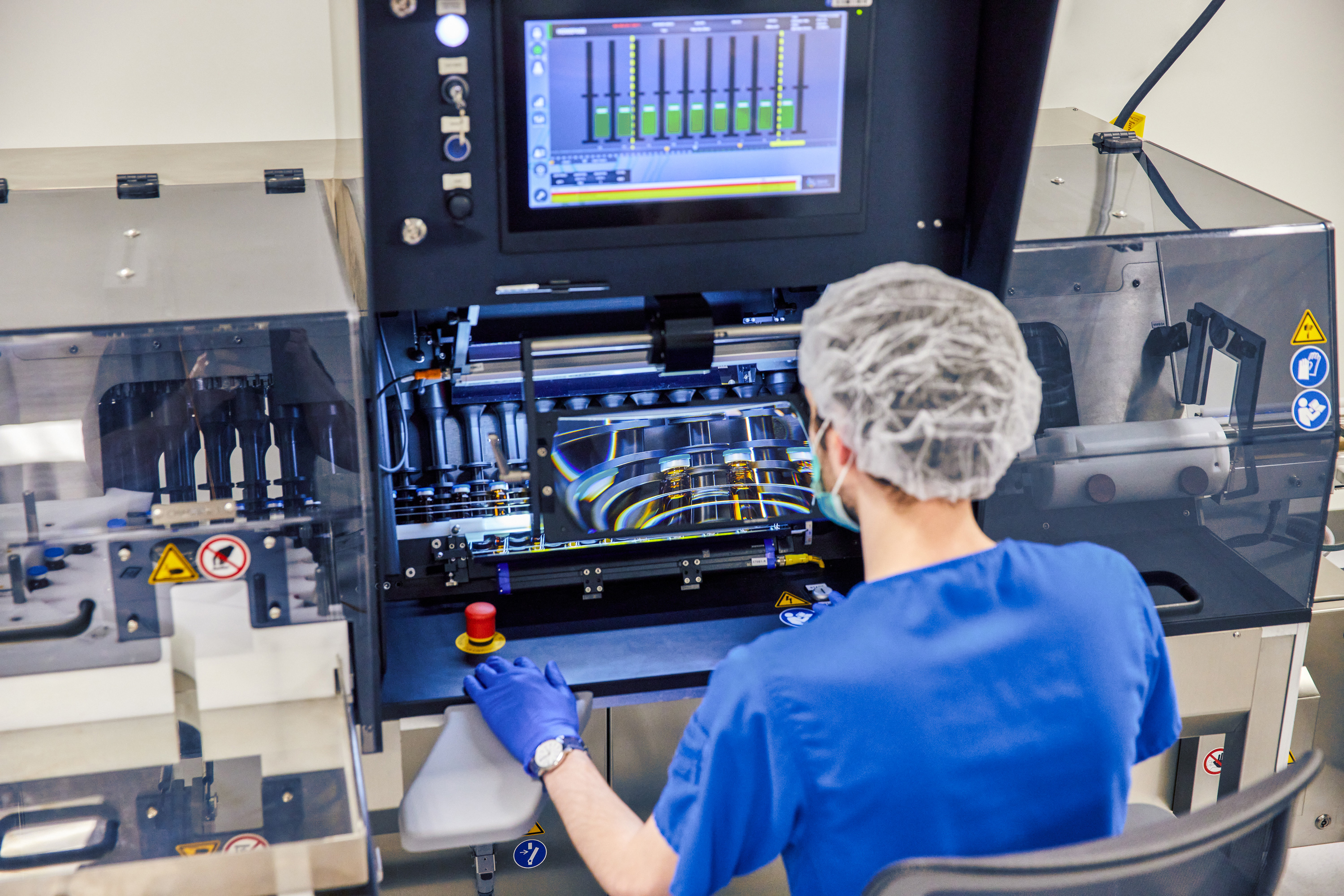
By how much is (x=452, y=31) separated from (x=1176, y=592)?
1.44 meters

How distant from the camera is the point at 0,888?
128cm

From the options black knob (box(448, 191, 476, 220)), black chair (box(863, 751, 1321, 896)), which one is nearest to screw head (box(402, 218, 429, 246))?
black knob (box(448, 191, 476, 220))

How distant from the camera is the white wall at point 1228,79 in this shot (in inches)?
93.8

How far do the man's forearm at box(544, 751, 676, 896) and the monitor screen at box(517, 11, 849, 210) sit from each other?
0.76m

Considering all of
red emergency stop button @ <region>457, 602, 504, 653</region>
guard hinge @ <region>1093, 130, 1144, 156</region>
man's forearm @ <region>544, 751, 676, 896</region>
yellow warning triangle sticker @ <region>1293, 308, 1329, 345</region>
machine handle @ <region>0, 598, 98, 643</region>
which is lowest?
man's forearm @ <region>544, 751, 676, 896</region>

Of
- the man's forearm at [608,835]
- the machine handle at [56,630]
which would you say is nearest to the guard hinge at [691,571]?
the man's forearm at [608,835]

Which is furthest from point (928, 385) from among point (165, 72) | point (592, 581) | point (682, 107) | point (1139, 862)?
point (165, 72)

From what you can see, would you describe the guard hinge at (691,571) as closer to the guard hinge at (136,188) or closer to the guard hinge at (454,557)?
the guard hinge at (454,557)

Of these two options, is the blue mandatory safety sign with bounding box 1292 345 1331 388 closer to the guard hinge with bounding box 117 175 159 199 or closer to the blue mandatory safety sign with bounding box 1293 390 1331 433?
the blue mandatory safety sign with bounding box 1293 390 1331 433

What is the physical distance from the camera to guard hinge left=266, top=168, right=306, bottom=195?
188 cm

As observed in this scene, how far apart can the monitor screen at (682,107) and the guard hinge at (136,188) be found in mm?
710

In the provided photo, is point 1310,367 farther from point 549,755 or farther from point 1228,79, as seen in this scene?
point 549,755

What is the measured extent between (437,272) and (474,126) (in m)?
0.20

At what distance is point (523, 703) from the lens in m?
1.58
